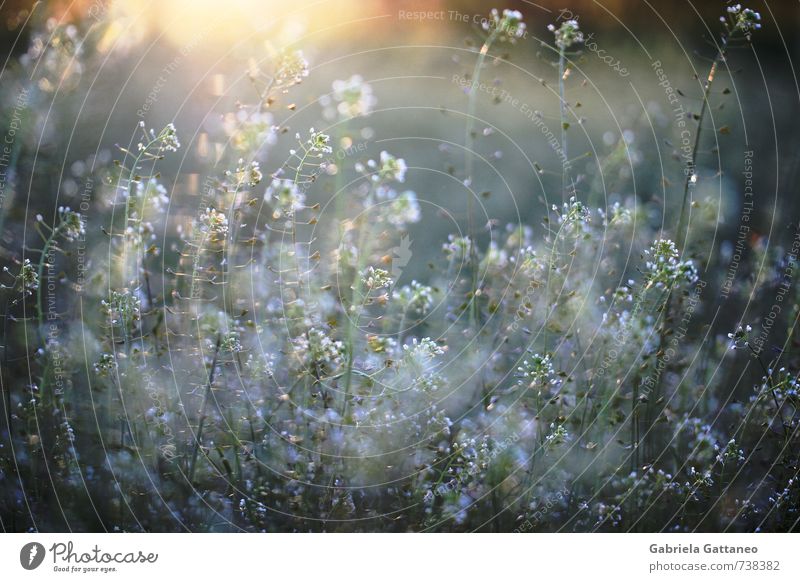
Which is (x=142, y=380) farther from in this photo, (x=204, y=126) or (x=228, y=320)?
(x=204, y=126)

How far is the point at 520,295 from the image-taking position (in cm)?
135

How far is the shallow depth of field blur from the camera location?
130 centimetres

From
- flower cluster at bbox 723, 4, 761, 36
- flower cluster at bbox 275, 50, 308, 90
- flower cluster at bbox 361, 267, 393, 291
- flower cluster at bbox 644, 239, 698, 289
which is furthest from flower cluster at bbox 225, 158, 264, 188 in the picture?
flower cluster at bbox 723, 4, 761, 36

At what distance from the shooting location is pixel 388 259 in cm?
133

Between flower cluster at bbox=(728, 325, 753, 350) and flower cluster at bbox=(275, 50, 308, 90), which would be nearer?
flower cluster at bbox=(275, 50, 308, 90)

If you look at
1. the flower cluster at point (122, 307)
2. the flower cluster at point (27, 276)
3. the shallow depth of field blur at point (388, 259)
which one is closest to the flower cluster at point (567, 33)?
the shallow depth of field blur at point (388, 259)

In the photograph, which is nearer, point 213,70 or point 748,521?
point 213,70

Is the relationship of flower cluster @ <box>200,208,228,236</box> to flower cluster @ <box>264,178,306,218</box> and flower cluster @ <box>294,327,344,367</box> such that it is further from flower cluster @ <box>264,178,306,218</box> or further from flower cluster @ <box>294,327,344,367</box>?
flower cluster @ <box>294,327,344,367</box>

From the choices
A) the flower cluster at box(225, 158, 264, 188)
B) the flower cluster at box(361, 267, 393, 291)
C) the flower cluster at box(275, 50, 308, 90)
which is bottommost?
the flower cluster at box(361, 267, 393, 291)

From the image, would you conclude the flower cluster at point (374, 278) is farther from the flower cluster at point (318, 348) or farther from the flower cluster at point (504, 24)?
the flower cluster at point (504, 24)
